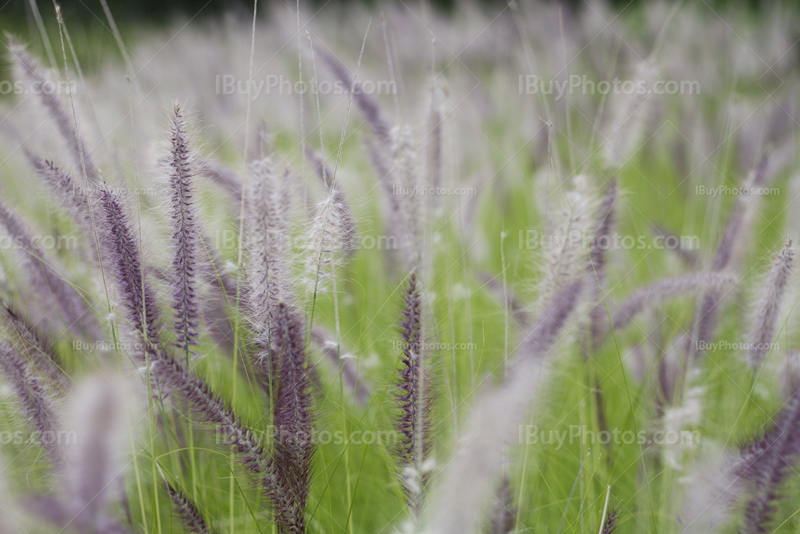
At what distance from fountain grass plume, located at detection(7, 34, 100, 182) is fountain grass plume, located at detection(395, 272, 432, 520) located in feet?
2.60

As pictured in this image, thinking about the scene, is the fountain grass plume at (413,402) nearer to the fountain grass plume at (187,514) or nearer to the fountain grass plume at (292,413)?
the fountain grass plume at (292,413)

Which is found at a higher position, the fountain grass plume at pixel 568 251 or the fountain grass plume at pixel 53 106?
the fountain grass plume at pixel 53 106

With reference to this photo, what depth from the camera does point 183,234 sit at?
35.2 inches

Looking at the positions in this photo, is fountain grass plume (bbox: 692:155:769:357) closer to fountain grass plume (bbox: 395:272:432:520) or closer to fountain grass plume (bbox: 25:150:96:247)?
fountain grass plume (bbox: 395:272:432:520)

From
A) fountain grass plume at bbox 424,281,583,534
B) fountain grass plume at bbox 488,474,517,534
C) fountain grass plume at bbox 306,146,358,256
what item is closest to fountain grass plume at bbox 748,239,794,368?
fountain grass plume at bbox 424,281,583,534

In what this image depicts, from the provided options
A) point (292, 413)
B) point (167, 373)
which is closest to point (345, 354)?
point (292, 413)

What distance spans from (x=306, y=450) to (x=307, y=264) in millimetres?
342

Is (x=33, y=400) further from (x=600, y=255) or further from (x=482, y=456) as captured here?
(x=600, y=255)

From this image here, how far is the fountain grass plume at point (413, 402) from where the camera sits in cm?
87

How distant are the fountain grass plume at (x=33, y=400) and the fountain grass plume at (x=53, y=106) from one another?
1.37 feet

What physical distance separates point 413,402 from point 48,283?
0.87 metres

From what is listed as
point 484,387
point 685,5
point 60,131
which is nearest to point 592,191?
point 484,387

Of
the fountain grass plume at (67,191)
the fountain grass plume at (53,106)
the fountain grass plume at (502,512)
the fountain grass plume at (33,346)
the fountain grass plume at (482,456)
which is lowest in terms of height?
the fountain grass plume at (502,512)

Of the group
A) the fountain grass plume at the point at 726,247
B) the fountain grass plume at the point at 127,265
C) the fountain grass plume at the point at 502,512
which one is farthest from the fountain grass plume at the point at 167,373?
the fountain grass plume at the point at 726,247
